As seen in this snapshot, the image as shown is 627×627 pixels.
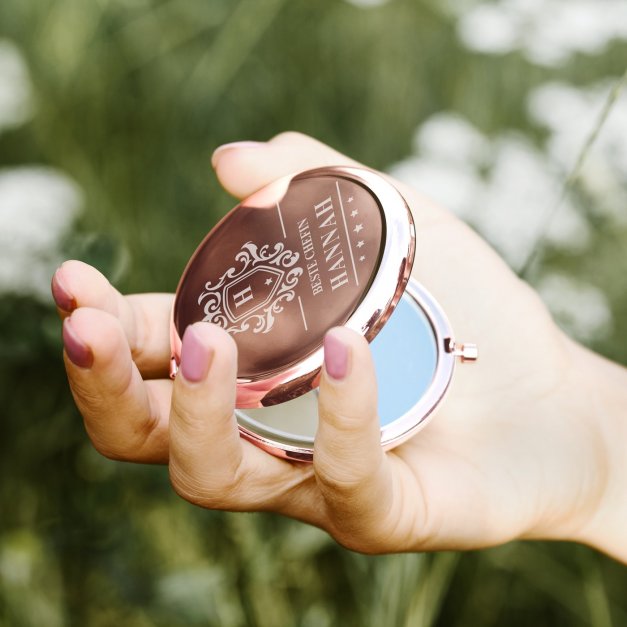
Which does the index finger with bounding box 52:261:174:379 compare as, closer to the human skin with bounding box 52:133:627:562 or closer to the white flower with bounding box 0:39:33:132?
the human skin with bounding box 52:133:627:562

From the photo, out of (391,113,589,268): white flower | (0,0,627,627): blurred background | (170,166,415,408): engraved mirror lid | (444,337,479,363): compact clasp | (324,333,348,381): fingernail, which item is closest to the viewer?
(324,333,348,381): fingernail

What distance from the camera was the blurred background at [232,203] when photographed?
→ 120 centimetres

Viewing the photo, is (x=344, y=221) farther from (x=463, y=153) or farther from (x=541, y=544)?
(x=541, y=544)

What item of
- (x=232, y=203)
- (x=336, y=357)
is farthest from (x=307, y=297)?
(x=232, y=203)

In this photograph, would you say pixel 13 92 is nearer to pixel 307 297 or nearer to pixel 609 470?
pixel 307 297

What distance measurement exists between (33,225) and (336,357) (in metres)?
0.82

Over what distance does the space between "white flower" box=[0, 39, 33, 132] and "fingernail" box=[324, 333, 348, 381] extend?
1.11 meters

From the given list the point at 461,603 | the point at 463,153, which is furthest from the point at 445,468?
the point at 463,153

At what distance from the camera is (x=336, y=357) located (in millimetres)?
729

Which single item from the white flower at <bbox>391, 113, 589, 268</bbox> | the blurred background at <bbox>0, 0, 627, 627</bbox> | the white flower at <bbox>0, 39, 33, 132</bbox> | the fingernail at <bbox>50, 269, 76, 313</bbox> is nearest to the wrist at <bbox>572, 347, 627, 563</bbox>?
the blurred background at <bbox>0, 0, 627, 627</bbox>

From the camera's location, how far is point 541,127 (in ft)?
6.15

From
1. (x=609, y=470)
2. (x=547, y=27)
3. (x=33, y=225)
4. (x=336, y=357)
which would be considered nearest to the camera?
(x=336, y=357)

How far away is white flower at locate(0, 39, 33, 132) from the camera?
1.51 meters

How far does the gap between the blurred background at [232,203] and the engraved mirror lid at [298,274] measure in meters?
0.23
